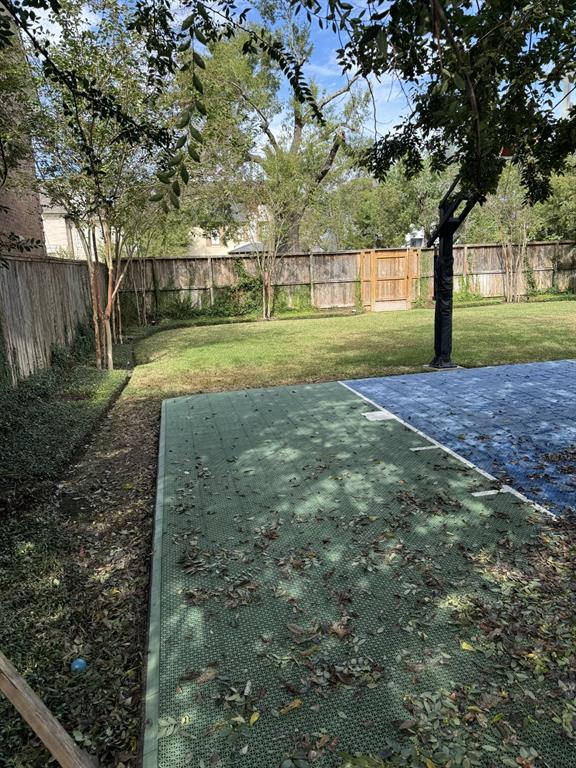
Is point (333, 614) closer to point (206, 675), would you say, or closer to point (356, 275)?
point (206, 675)

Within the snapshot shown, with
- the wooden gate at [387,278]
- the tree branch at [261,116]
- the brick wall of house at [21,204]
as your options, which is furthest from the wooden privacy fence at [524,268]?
the brick wall of house at [21,204]

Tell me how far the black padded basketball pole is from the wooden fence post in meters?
6.34

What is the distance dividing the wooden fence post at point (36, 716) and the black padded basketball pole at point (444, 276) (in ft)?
20.8

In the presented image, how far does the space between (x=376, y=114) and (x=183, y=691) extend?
7.77 feet

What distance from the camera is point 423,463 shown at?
3842 millimetres

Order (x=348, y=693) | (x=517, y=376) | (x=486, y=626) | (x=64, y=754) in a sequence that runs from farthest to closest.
Result: (x=517, y=376), (x=486, y=626), (x=348, y=693), (x=64, y=754)

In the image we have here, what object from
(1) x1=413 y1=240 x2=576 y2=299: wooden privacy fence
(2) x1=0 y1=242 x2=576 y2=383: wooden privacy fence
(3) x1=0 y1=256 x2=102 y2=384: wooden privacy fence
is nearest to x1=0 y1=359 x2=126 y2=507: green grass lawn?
(3) x1=0 y1=256 x2=102 y2=384: wooden privacy fence

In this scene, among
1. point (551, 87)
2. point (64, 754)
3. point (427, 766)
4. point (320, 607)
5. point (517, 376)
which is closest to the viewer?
point (64, 754)

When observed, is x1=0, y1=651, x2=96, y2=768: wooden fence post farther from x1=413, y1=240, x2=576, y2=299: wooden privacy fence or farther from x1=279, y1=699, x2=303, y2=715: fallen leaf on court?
x1=413, y1=240, x2=576, y2=299: wooden privacy fence

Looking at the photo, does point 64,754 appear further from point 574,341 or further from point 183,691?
point 574,341

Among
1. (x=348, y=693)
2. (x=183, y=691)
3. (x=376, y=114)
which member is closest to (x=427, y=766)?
(x=348, y=693)

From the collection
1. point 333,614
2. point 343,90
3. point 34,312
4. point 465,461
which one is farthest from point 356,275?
point 333,614

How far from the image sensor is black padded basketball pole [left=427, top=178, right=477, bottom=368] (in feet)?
21.2

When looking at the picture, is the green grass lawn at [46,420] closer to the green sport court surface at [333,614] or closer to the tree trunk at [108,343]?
the tree trunk at [108,343]
